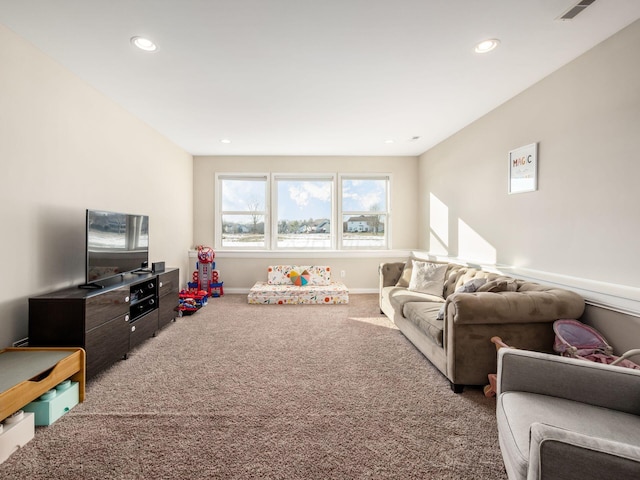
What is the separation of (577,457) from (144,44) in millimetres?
3306

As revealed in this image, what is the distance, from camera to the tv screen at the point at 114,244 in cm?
266

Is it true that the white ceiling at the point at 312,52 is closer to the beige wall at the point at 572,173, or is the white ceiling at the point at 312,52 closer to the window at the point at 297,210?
the beige wall at the point at 572,173

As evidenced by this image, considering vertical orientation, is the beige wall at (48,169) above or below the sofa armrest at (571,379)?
above

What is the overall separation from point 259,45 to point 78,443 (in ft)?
9.35

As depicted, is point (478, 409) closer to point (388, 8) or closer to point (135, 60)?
point (388, 8)

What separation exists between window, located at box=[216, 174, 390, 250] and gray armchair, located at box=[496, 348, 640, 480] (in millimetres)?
4465

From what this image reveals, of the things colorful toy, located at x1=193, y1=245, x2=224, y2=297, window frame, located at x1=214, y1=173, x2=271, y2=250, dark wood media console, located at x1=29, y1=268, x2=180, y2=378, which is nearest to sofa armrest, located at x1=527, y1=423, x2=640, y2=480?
dark wood media console, located at x1=29, y1=268, x2=180, y2=378

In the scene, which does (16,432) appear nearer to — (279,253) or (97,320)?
(97,320)

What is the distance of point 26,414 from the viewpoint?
5.69 ft

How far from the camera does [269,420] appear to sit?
6.34ft

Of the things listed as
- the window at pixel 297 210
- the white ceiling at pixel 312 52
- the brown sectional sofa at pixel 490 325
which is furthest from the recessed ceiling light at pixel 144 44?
the window at pixel 297 210

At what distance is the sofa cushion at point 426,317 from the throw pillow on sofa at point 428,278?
613 millimetres

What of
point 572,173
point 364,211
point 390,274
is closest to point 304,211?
point 364,211

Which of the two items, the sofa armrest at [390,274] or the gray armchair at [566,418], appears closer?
the gray armchair at [566,418]
